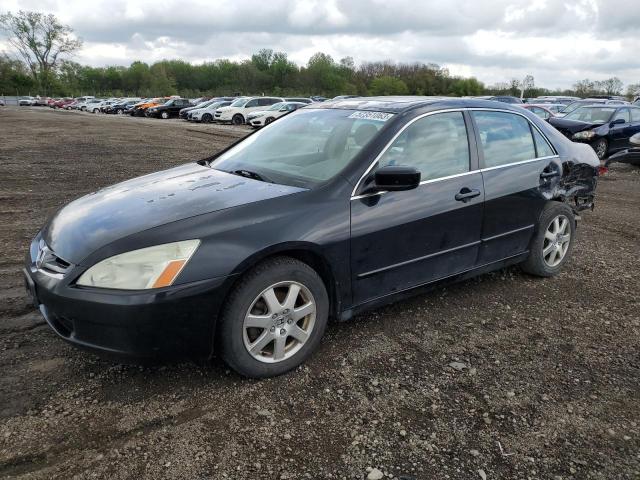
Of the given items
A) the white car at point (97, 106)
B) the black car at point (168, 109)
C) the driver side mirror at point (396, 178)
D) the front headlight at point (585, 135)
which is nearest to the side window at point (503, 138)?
the driver side mirror at point (396, 178)

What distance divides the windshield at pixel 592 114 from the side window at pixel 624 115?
6.4 inches

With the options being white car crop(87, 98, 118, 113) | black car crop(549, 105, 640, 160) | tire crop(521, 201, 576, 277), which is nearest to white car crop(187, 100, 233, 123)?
black car crop(549, 105, 640, 160)

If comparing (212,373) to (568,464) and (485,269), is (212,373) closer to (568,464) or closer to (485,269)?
(568,464)

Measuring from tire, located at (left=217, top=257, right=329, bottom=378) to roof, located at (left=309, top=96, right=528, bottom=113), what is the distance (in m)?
1.51

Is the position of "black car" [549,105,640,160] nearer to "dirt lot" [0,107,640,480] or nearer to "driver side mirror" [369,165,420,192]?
"dirt lot" [0,107,640,480]

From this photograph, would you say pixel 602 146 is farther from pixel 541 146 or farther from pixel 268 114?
pixel 268 114

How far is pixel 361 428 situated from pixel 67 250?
6.07ft

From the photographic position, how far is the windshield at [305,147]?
11.3 ft

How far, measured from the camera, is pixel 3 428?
2.54 metres

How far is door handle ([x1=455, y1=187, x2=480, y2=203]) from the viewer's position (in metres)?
3.71

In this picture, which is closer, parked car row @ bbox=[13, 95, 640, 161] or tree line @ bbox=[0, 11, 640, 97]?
parked car row @ bbox=[13, 95, 640, 161]

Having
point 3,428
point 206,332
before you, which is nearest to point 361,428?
point 206,332

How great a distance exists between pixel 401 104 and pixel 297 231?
5.00ft

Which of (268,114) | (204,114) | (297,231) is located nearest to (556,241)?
(297,231)
